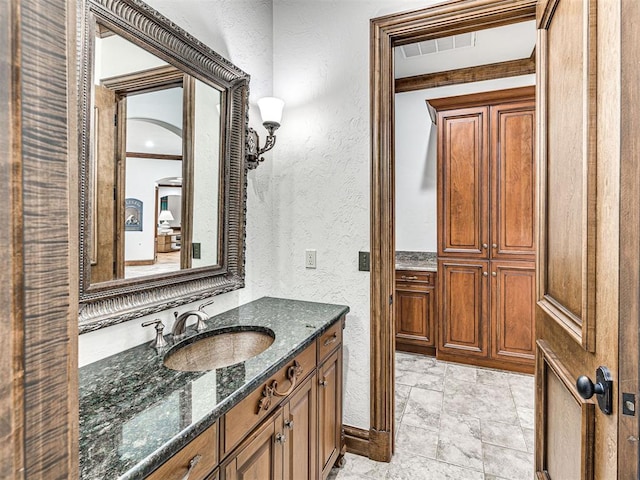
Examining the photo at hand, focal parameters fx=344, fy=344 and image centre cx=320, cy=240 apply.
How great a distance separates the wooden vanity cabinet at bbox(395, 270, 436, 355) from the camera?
3.29 meters

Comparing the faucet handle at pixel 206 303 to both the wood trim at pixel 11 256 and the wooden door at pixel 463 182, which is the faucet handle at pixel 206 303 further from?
the wooden door at pixel 463 182

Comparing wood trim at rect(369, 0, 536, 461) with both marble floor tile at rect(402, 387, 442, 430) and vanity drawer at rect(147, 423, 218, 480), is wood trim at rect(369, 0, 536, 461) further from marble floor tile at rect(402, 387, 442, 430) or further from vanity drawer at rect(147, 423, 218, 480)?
vanity drawer at rect(147, 423, 218, 480)

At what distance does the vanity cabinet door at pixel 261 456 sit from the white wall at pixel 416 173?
9.93ft

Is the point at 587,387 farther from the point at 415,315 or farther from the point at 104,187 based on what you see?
the point at 415,315

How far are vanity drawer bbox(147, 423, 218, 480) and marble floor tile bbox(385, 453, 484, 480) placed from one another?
1.29 meters

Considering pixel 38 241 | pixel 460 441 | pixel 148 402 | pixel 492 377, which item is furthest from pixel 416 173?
pixel 38 241

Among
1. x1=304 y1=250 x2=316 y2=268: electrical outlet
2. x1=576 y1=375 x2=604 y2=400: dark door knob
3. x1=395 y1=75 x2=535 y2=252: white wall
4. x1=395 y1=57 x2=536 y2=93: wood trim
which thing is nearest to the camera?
x1=576 y1=375 x2=604 y2=400: dark door knob

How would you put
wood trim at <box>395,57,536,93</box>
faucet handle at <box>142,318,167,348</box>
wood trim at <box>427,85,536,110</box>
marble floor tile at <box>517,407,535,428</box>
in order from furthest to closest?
wood trim at <box>395,57,536,93</box> → wood trim at <box>427,85,536,110</box> → marble floor tile at <box>517,407,535,428</box> → faucet handle at <box>142,318,167,348</box>

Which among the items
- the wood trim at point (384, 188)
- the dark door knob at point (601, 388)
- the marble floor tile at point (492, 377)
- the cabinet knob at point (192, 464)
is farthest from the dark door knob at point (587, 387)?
the marble floor tile at point (492, 377)

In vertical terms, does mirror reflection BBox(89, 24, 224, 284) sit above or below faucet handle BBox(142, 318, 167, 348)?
above

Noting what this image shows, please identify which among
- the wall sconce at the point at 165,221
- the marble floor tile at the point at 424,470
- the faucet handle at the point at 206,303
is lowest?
the marble floor tile at the point at 424,470

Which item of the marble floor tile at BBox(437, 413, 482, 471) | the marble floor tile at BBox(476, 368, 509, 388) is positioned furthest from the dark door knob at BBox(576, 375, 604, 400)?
the marble floor tile at BBox(476, 368, 509, 388)

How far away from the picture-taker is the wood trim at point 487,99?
2.78m

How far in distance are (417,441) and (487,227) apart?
6.03 ft
